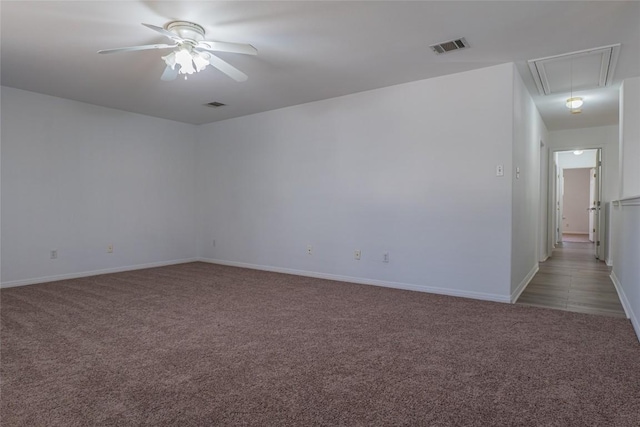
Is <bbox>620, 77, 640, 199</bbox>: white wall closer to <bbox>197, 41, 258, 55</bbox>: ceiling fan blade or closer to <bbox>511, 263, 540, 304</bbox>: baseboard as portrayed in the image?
<bbox>511, 263, 540, 304</bbox>: baseboard

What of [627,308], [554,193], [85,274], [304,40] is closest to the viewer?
[304,40]

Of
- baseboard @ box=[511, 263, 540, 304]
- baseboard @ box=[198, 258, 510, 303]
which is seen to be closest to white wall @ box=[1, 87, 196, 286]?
baseboard @ box=[198, 258, 510, 303]

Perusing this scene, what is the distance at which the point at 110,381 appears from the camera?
1969 millimetres

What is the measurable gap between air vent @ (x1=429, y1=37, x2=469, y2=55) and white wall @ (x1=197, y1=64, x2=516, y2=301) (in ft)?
2.16

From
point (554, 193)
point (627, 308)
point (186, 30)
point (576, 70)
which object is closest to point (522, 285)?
point (627, 308)

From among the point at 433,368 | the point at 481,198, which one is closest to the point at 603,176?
the point at 481,198

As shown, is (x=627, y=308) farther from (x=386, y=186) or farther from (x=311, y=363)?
(x=311, y=363)

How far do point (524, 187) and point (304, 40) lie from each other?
301 centimetres

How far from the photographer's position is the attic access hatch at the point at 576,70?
10.8 feet

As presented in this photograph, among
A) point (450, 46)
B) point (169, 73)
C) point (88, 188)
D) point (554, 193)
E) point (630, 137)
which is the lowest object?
point (554, 193)

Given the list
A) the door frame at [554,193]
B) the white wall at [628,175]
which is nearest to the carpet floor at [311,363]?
the white wall at [628,175]

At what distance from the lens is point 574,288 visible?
4.21m

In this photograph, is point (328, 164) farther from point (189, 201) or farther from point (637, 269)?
point (637, 269)

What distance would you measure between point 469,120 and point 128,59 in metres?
3.39
